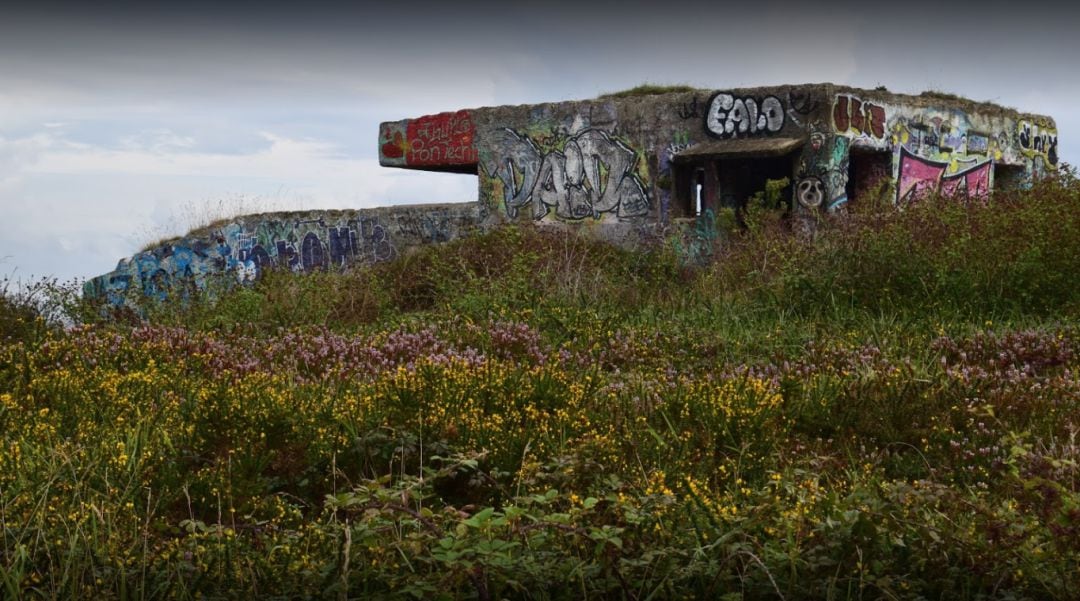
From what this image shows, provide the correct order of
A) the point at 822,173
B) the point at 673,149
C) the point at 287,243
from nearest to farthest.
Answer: the point at 822,173
the point at 673,149
the point at 287,243

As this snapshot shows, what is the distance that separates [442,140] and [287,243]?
4435 mm

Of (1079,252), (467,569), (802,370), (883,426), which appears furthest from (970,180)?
(467,569)

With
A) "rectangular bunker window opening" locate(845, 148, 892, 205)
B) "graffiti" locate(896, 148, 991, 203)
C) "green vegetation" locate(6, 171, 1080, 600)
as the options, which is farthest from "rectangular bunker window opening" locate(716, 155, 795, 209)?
"green vegetation" locate(6, 171, 1080, 600)

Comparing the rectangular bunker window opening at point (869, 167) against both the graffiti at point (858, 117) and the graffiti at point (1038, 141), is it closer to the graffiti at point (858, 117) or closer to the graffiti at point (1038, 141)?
the graffiti at point (858, 117)

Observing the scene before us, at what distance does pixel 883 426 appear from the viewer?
242 inches

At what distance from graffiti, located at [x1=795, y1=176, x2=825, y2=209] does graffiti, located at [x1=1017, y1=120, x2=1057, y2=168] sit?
827cm

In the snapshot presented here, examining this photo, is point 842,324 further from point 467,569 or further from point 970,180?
point 970,180

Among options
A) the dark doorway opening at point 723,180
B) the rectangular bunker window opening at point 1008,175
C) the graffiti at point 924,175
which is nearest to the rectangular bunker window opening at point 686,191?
the dark doorway opening at point 723,180

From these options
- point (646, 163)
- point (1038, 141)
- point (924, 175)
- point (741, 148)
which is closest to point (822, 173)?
point (741, 148)

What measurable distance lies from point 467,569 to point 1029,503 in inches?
103

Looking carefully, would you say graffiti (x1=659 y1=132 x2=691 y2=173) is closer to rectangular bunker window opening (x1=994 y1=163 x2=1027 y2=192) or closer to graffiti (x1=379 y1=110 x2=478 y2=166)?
graffiti (x1=379 y1=110 x2=478 y2=166)

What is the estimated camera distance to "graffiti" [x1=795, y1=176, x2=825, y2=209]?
17.6 meters

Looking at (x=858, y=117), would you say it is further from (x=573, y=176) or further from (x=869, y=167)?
(x=573, y=176)

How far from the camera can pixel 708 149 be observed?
1825 cm
